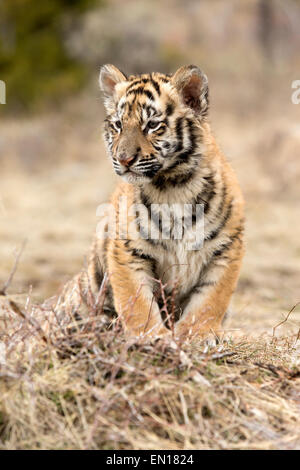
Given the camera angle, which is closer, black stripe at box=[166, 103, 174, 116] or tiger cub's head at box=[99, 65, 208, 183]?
tiger cub's head at box=[99, 65, 208, 183]

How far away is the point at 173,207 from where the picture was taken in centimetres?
410

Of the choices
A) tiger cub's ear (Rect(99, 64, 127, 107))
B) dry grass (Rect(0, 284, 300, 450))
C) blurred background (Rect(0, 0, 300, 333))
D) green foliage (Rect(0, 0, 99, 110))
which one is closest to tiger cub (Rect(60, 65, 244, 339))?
tiger cub's ear (Rect(99, 64, 127, 107))

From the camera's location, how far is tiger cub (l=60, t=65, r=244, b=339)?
156 inches

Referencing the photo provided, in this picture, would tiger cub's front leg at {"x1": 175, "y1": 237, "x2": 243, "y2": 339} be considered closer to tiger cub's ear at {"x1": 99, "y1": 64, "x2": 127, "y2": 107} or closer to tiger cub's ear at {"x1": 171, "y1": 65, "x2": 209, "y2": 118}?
tiger cub's ear at {"x1": 171, "y1": 65, "x2": 209, "y2": 118}

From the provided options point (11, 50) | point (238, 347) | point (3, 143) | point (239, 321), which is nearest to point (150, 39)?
point (11, 50)

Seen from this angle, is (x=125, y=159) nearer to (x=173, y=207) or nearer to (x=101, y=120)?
(x=173, y=207)

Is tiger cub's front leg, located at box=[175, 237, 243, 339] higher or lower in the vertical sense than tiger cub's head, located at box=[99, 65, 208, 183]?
lower

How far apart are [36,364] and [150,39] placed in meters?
18.4

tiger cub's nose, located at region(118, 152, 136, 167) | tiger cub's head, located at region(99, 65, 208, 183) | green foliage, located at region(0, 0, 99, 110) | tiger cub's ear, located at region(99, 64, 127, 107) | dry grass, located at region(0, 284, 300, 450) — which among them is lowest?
dry grass, located at region(0, 284, 300, 450)

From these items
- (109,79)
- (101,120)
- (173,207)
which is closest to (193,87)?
(109,79)

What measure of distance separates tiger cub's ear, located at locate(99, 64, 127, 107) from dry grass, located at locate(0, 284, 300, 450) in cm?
176

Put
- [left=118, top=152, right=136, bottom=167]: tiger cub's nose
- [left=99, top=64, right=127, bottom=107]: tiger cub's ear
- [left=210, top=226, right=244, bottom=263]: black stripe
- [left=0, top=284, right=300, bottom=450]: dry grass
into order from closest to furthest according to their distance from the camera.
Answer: [left=0, top=284, right=300, bottom=450]: dry grass
[left=118, top=152, right=136, bottom=167]: tiger cub's nose
[left=210, top=226, right=244, bottom=263]: black stripe
[left=99, top=64, right=127, bottom=107]: tiger cub's ear

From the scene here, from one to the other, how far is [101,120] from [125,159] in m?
13.7

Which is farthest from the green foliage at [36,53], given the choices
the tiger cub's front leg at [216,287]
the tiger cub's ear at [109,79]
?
the tiger cub's front leg at [216,287]
